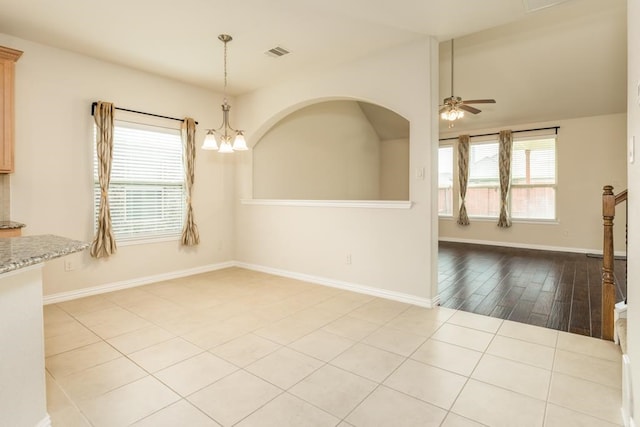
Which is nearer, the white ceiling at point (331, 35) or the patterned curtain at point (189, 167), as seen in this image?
the white ceiling at point (331, 35)

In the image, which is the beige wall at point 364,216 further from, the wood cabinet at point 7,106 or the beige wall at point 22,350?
the beige wall at point 22,350

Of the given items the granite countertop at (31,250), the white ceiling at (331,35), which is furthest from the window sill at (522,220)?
the granite countertop at (31,250)

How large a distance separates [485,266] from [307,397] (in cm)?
442

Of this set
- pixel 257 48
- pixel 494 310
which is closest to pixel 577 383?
pixel 494 310

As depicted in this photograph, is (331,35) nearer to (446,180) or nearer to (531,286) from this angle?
(531,286)

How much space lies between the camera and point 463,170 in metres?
7.79

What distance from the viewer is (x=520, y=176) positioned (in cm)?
724

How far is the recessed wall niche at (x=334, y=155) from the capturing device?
5605mm

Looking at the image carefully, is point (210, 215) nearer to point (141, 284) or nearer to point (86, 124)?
point (141, 284)

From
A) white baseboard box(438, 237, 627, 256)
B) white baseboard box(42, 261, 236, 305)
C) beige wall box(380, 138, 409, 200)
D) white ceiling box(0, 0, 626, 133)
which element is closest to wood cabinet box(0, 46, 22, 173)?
white ceiling box(0, 0, 626, 133)

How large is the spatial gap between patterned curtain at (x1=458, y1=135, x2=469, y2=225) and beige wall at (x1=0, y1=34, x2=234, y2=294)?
594 centimetres

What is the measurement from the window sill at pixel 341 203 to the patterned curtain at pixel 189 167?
2.81 ft

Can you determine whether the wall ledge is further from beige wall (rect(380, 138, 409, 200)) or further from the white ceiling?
beige wall (rect(380, 138, 409, 200))

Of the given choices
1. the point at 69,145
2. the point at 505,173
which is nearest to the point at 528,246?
the point at 505,173
